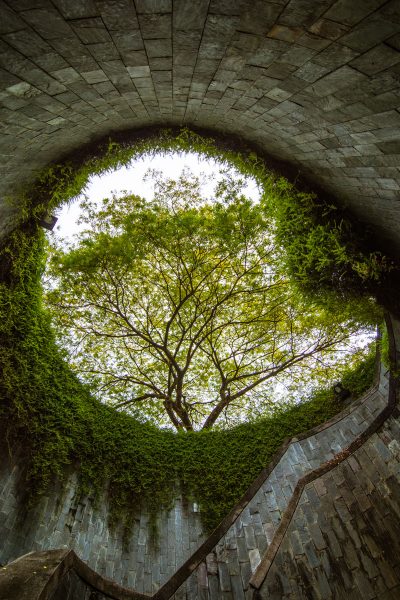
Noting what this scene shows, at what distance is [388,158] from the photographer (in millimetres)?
3119

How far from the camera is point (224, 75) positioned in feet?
10.7

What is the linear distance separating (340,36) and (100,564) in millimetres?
8882

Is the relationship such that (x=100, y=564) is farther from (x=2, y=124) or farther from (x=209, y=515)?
(x=2, y=124)

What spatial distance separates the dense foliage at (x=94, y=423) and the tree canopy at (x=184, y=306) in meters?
1.21

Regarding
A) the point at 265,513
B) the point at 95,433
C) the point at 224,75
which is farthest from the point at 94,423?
the point at 224,75

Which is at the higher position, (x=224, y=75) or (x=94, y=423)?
(x=94, y=423)

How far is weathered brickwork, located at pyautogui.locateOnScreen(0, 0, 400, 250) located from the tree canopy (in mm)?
2941

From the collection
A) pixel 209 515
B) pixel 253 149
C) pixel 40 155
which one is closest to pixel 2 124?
pixel 40 155

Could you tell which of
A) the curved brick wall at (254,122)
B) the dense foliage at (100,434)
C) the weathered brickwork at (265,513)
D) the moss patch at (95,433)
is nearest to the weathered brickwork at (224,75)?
the curved brick wall at (254,122)

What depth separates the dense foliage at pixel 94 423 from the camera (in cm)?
540

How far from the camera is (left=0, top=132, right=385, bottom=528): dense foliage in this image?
5398mm

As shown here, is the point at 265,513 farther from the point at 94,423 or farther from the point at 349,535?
the point at 94,423

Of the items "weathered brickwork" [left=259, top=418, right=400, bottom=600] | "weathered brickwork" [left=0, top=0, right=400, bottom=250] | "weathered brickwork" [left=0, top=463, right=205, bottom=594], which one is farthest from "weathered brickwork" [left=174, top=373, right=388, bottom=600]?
"weathered brickwork" [left=0, top=0, right=400, bottom=250]

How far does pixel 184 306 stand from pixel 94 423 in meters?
4.52
